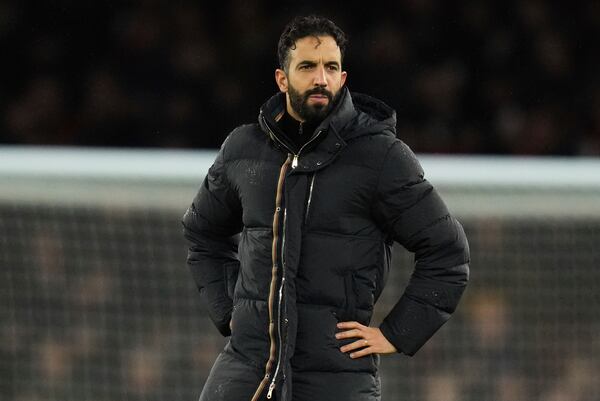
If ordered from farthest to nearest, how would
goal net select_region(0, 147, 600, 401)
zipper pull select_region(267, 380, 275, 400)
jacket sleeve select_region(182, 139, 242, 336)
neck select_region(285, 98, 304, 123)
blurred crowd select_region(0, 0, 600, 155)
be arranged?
blurred crowd select_region(0, 0, 600, 155), goal net select_region(0, 147, 600, 401), jacket sleeve select_region(182, 139, 242, 336), neck select_region(285, 98, 304, 123), zipper pull select_region(267, 380, 275, 400)

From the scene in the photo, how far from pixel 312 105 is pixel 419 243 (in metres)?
0.36

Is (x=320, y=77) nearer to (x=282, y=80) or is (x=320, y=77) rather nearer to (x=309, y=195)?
(x=282, y=80)

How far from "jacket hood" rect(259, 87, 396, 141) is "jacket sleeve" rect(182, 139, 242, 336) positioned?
0.23m

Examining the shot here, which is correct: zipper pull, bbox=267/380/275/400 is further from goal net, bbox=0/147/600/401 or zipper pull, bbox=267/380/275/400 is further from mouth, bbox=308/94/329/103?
goal net, bbox=0/147/600/401

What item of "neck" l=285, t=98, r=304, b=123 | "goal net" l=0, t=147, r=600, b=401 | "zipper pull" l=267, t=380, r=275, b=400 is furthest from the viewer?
"goal net" l=0, t=147, r=600, b=401

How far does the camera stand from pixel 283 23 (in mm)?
6699

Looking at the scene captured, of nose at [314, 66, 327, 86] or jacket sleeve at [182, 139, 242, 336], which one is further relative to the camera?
jacket sleeve at [182, 139, 242, 336]

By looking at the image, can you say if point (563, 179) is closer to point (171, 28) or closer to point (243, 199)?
point (243, 199)

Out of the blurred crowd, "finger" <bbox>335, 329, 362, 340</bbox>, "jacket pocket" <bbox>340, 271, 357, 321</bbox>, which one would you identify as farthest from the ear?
the blurred crowd

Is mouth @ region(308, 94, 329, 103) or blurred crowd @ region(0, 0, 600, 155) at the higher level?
blurred crowd @ region(0, 0, 600, 155)

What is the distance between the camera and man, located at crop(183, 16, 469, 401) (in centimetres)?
247

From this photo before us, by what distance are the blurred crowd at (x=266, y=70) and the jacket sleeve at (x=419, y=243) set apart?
11.6 feet

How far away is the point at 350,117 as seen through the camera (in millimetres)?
2545

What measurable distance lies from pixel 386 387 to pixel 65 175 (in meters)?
1.43
